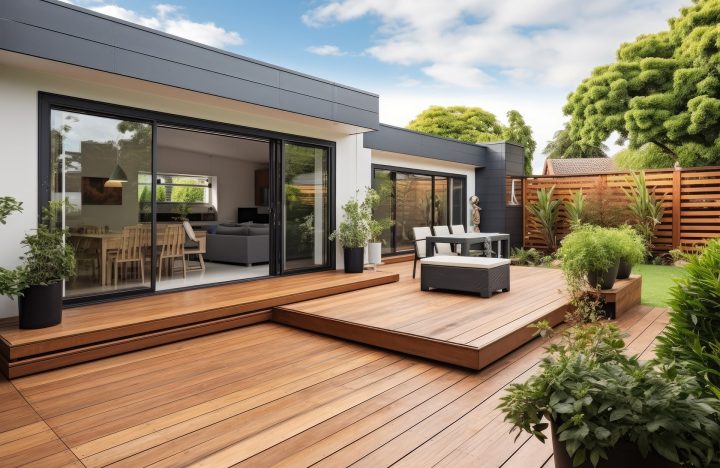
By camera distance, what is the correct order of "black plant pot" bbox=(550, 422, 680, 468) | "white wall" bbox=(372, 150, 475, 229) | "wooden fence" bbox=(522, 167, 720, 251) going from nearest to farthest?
"black plant pot" bbox=(550, 422, 680, 468) < "white wall" bbox=(372, 150, 475, 229) < "wooden fence" bbox=(522, 167, 720, 251)

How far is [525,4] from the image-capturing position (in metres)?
12.2

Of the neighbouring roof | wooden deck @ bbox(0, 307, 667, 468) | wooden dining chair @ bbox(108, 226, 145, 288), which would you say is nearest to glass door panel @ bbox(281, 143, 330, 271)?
wooden dining chair @ bbox(108, 226, 145, 288)

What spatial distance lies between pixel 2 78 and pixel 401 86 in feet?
65.8

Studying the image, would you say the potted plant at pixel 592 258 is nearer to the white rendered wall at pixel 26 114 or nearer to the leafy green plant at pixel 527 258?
the white rendered wall at pixel 26 114

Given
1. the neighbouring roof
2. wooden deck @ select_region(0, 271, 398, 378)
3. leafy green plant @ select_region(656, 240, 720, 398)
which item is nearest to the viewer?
leafy green plant @ select_region(656, 240, 720, 398)

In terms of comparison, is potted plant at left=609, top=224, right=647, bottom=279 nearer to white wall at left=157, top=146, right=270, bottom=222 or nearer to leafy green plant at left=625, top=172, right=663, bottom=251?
leafy green plant at left=625, top=172, right=663, bottom=251

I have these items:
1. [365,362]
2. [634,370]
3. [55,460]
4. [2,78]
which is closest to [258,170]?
[2,78]

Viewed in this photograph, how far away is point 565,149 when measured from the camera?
3453cm

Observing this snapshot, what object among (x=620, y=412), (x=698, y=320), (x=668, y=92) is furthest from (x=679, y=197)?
(x=620, y=412)

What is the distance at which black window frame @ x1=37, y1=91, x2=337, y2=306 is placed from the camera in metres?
4.37

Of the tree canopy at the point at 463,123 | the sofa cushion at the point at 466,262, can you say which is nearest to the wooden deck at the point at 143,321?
the sofa cushion at the point at 466,262

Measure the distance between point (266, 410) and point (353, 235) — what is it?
4643 mm

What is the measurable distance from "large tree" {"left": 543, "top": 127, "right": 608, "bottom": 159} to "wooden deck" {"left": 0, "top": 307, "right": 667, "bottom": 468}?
104ft

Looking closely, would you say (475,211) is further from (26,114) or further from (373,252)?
(26,114)
